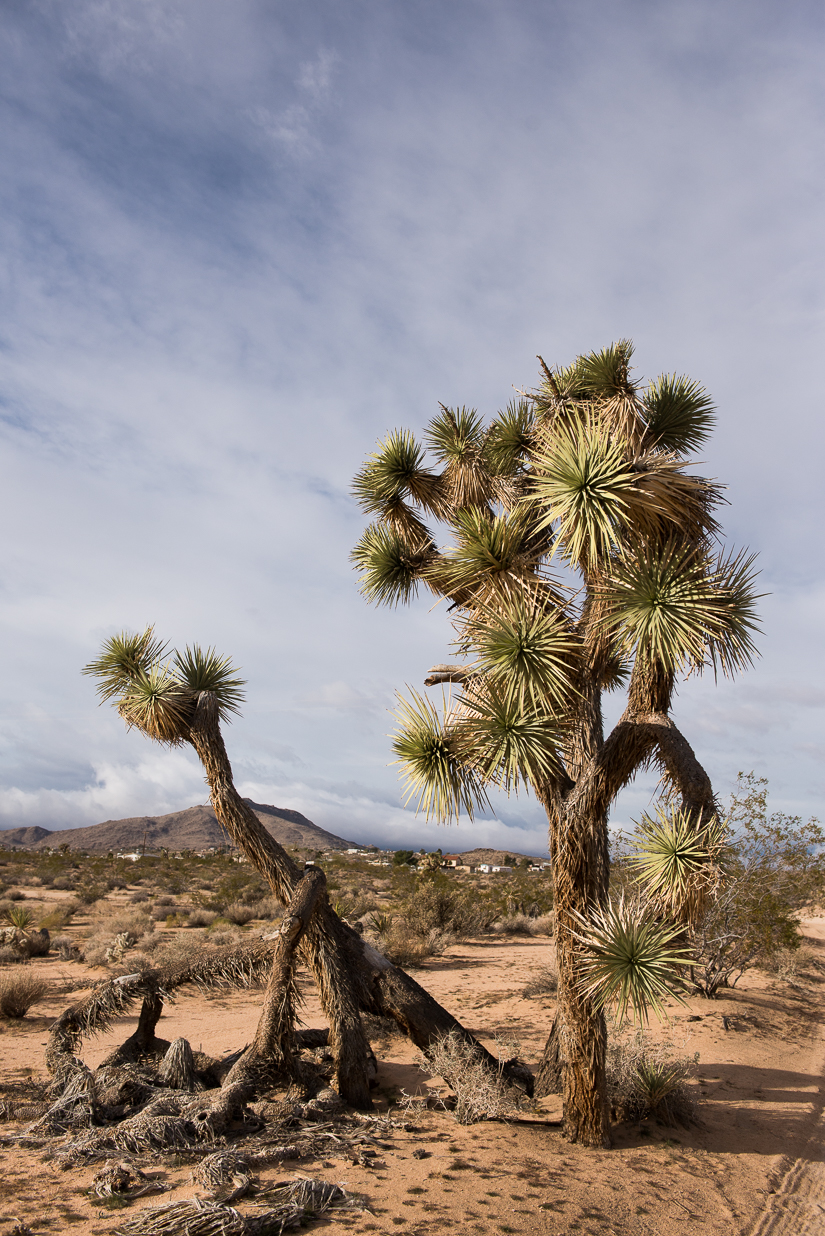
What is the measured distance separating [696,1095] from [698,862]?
15.1 ft

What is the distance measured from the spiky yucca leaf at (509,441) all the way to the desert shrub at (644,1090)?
20.1ft

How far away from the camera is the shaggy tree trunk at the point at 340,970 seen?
727 centimetres

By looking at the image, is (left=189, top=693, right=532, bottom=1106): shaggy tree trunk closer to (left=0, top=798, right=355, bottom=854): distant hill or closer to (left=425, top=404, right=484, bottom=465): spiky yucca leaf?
(left=425, top=404, right=484, bottom=465): spiky yucca leaf

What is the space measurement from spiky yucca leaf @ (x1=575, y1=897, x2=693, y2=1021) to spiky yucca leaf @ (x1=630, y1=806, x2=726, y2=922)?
0.61 ft

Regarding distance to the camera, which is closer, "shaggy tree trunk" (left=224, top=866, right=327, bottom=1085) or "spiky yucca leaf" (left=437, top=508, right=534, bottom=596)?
"spiky yucca leaf" (left=437, top=508, right=534, bottom=596)

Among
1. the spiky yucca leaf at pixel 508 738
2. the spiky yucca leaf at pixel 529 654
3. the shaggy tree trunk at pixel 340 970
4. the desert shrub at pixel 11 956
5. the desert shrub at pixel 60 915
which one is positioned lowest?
the desert shrub at pixel 11 956

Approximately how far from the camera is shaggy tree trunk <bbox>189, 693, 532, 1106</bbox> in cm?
727

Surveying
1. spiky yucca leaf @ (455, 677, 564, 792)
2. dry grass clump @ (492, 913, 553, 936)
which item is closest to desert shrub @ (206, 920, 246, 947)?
dry grass clump @ (492, 913, 553, 936)

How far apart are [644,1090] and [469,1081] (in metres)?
1.76

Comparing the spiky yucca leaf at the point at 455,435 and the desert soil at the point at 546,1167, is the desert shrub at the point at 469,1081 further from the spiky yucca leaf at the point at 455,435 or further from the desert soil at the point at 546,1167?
the spiky yucca leaf at the point at 455,435

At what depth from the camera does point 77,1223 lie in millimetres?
4746

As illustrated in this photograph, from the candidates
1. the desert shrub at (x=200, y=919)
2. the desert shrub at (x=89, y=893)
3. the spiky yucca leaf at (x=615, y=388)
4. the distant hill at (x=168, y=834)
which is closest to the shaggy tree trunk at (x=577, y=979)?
the spiky yucca leaf at (x=615, y=388)

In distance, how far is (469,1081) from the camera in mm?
7160

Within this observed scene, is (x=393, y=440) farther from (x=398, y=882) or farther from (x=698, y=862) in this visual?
(x=398, y=882)
